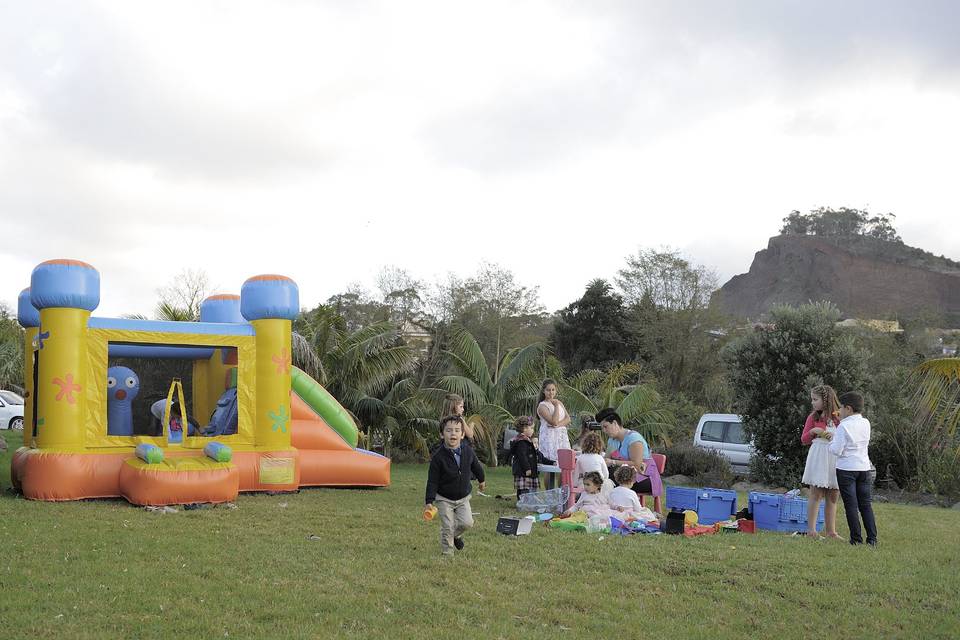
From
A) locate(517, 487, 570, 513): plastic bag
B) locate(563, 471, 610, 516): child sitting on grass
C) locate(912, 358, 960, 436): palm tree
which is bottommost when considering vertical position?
locate(517, 487, 570, 513): plastic bag

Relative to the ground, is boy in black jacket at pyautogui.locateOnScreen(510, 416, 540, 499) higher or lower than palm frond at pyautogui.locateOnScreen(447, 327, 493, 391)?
lower

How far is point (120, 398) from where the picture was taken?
1171 centimetres

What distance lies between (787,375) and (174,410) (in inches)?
409

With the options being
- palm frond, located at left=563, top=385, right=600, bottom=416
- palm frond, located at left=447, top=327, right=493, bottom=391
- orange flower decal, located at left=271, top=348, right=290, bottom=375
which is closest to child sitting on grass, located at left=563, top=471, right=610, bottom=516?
orange flower decal, located at left=271, top=348, right=290, bottom=375

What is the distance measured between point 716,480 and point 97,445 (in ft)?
36.3

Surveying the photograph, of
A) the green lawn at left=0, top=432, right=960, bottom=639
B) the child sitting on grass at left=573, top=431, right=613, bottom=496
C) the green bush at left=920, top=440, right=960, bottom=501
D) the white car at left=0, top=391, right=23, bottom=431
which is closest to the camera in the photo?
the green lawn at left=0, top=432, right=960, bottom=639

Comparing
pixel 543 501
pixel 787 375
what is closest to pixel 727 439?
pixel 787 375

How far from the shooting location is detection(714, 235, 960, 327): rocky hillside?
6888 cm

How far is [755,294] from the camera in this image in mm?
76000

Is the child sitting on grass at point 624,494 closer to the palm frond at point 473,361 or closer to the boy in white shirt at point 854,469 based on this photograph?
the boy in white shirt at point 854,469

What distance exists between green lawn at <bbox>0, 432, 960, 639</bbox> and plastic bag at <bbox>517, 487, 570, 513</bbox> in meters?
1.21

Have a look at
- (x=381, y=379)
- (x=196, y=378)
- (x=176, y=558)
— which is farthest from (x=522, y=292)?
(x=176, y=558)

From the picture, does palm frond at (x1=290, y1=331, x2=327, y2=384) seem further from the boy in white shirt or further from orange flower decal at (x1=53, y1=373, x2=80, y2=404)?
the boy in white shirt

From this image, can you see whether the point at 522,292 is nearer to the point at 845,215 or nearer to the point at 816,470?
the point at 816,470
